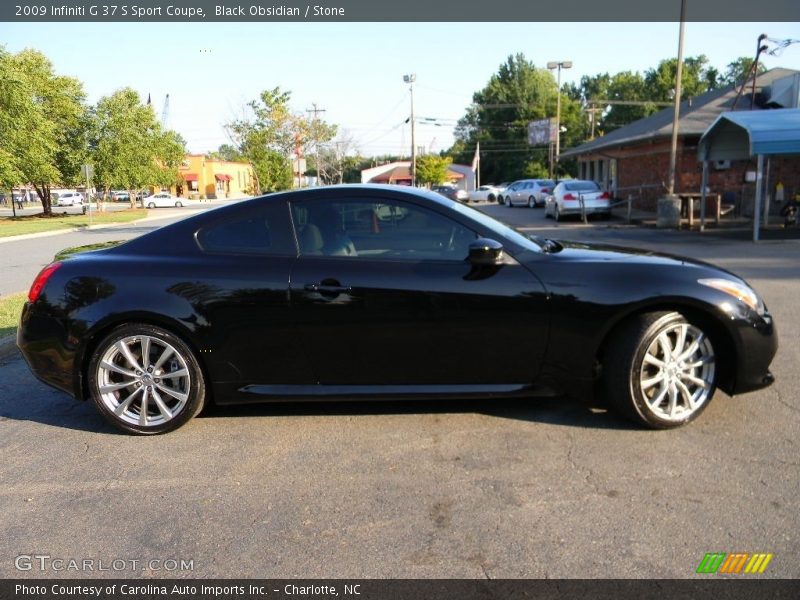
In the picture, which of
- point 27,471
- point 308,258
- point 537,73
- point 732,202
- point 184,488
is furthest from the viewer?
point 537,73

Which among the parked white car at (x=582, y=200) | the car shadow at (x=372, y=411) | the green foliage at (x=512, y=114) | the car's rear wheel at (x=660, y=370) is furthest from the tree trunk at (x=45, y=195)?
the green foliage at (x=512, y=114)

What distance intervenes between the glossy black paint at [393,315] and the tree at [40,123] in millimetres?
31560

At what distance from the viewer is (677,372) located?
3.75 m

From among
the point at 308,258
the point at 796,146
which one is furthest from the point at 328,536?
the point at 796,146

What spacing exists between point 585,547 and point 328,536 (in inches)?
44.4

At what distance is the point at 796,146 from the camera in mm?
13852

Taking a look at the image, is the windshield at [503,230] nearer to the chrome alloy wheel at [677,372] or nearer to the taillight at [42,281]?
the chrome alloy wheel at [677,372]

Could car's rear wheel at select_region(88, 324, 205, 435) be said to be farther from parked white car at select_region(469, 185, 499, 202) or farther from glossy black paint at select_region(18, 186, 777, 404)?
parked white car at select_region(469, 185, 499, 202)

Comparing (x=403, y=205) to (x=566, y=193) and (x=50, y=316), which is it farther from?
(x=566, y=193)

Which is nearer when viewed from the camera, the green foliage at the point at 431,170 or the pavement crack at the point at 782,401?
the pavement crack at the point at 782,401

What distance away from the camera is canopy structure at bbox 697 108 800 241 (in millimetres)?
13906

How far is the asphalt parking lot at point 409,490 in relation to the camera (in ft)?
8.71

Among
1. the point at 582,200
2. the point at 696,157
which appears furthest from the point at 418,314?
the point at 696,157

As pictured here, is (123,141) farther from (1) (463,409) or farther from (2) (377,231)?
(1) (463,409)
